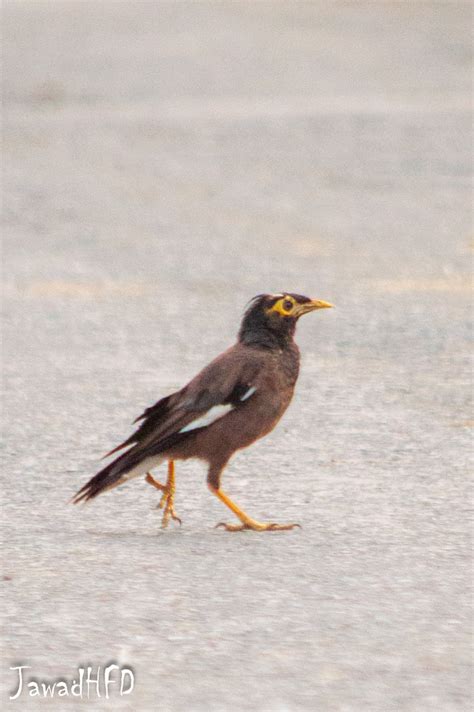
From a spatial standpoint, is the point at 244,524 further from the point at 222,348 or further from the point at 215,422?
the point at 222,348

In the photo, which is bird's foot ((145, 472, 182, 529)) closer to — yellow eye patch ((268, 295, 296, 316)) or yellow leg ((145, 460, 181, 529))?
yellow leg ((145, 460, 181, 529))

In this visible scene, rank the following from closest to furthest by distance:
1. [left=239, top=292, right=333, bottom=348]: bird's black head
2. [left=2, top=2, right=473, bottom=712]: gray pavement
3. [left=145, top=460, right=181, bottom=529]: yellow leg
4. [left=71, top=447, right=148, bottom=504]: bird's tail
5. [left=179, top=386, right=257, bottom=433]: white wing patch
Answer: [left=2, top=2, right=473, bottom=712]: gray pavement → [left=71, top=447, right=148, bottom=504]: bird's tail → [left=179, top=386, right=257, bottom=433]: white wing patch → [left=145, top=460, right=181, bottom=529]: yellow leg → [left=239, top=292, right=333, bottom=348]: bird's black head

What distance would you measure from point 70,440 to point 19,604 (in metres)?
2.40

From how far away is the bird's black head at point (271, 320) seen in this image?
640 centimetres

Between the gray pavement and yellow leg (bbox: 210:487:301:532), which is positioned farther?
yellow leg (bbox: 210:487:301:532)

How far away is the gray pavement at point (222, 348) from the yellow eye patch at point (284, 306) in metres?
0.72

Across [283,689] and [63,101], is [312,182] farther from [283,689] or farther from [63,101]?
[283,689]

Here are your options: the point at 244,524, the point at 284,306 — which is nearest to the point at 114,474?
the point at 244,524

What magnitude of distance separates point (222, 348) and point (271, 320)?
10.8ft

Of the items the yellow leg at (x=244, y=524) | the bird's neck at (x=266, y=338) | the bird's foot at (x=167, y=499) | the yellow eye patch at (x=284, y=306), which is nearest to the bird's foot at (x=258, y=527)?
the yellow leg at (x=244, y=524)

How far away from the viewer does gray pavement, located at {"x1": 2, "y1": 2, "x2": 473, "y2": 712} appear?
4941 mm

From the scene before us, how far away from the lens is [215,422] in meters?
6.14

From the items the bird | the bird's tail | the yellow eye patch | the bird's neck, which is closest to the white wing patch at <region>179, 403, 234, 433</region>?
the bird

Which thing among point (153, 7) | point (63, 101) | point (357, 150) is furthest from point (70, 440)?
point (153, 7)
